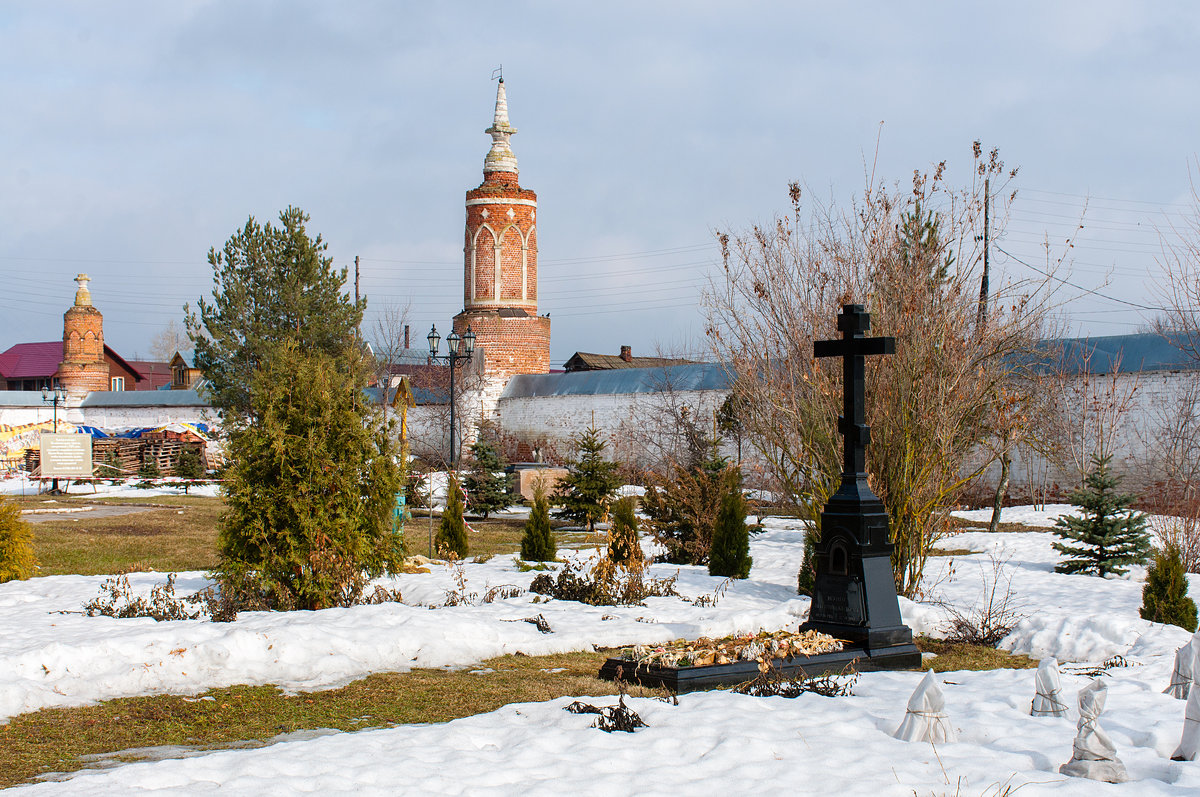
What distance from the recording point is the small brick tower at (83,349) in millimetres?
51031

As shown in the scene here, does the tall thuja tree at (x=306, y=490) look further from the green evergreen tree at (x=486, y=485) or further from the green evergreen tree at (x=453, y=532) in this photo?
the green evergreen tree at (x=486, y=485)

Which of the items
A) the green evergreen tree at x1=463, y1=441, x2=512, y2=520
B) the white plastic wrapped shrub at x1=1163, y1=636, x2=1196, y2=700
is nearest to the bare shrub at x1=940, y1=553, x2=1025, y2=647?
the white plastic wrapped shrub at x1=1163, y1=636, x2=1196, y2=700

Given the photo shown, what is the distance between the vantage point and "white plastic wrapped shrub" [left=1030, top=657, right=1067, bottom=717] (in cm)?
565

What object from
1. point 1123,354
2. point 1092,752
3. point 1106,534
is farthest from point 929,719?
point 1123,354

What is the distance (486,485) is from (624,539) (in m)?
11.2

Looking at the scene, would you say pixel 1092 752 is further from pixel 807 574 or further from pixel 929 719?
pixel 807 574

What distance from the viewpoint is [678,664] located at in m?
6.67

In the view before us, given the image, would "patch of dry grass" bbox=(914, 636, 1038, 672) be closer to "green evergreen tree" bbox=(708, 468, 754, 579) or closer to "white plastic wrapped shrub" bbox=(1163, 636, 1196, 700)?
Answer: "white plastic wrapped shrub" bbox=(1163, 636, 1196, 700)

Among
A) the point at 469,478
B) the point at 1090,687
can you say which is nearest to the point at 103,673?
the point at 1090,687

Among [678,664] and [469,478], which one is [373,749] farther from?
[469,478]

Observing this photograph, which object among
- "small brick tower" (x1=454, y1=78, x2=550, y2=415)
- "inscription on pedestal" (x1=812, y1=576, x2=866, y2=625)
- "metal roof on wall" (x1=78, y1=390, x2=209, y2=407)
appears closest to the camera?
"inscription on pedestal" (x1=812, y1=576, x2=866, y2=625)

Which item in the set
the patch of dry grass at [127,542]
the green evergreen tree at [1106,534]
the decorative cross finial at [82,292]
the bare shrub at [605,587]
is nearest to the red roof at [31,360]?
the decorative cross finial at [82,292]

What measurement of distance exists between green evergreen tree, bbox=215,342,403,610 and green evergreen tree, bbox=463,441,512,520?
11.9 m

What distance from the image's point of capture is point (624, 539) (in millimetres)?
11008
